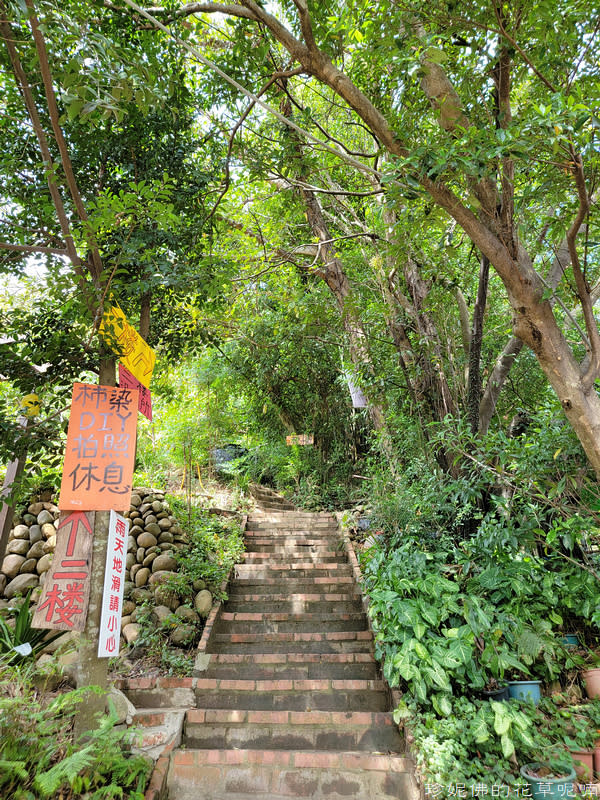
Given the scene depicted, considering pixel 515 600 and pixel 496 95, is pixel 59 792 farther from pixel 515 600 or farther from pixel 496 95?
pixel 496 95

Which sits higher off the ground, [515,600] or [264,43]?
[264,43]

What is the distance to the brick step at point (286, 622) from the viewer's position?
4.41m

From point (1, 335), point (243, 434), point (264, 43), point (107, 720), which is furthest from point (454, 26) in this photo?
point (243, 434)

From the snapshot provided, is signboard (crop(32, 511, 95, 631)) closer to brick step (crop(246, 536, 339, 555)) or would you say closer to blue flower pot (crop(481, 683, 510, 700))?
blue flower pot (crop(481, 683, 510, 700))

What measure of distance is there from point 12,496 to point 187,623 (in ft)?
7.57

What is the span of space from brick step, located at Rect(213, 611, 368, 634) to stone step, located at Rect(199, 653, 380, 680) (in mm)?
549

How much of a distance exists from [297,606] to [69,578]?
2.90 meters

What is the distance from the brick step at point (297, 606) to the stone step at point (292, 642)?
1.45ft

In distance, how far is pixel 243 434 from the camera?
11.4m

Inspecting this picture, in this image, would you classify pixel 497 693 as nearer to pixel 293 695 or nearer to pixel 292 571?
pixel 293 695

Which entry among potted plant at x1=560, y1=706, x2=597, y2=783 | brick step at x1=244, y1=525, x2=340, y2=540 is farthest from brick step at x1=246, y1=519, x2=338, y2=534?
potted plant at x1=560, y1=706, x2=597, y2=783

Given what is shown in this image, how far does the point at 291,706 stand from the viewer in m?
3.39

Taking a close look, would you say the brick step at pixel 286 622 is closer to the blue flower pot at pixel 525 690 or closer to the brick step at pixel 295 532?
the blue flower pot at pixel 525 690

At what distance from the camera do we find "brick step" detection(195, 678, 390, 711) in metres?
3.38
